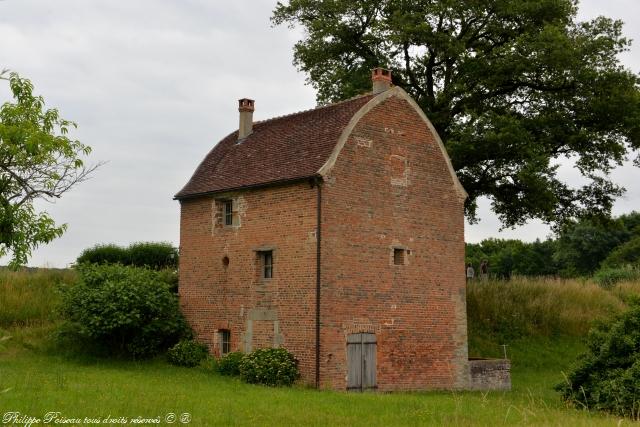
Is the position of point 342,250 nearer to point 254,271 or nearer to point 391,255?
point 391,255

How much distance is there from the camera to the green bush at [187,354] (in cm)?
2450

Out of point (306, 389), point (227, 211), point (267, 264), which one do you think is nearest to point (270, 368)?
point (306, 389)

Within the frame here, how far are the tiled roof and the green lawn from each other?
250 inches

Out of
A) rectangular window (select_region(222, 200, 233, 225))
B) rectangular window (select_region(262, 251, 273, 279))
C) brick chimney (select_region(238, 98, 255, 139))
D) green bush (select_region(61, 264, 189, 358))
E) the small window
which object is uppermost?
brick chimney (select_region(238, 98, 255, 139))

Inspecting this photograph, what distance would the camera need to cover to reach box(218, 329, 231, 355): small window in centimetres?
2455

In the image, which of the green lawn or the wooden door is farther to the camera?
the wooden door

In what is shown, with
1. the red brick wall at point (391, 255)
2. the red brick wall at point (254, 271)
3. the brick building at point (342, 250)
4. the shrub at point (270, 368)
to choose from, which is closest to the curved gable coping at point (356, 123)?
the brick building at point (342, 250)

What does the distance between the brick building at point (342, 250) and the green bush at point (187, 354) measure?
411 mm

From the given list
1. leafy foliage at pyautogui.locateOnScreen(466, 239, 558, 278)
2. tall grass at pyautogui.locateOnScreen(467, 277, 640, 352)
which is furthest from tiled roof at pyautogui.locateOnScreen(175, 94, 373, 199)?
leafy foliage at pyautogui.locateOnScreen(466, 239, 558, 278)

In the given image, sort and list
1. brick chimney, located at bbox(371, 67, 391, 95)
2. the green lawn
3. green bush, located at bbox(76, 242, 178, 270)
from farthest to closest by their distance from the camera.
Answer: green bush, located at bbox(76, 242, 178, 270)
brick chimney, located at bbox(371, 67, 391, 95)
the green lawn

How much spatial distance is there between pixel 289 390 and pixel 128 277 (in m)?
8.45

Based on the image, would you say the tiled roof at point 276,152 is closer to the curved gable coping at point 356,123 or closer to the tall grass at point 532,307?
the curved gable coping at point 356,123

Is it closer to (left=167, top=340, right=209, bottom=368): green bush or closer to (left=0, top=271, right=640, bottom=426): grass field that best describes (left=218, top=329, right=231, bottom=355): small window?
(left=167, top=340, right=209, bottom=368): green bush

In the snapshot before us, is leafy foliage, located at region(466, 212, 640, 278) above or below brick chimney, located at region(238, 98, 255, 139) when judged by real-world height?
below
